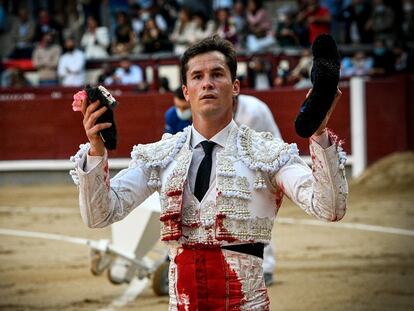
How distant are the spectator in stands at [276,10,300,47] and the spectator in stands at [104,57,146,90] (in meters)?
1.92

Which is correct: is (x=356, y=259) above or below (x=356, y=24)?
below

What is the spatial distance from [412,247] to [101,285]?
288cm

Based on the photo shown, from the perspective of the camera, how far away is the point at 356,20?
1567cm

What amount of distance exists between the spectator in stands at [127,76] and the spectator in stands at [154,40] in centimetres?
64

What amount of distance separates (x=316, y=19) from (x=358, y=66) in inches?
31.7

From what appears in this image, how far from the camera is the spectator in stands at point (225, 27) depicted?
50.1ft

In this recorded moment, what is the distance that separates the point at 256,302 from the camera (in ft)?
11.4

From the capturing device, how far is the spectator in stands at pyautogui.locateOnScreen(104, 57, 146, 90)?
50.7 feet

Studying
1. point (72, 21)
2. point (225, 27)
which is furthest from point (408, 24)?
point (72, 21)

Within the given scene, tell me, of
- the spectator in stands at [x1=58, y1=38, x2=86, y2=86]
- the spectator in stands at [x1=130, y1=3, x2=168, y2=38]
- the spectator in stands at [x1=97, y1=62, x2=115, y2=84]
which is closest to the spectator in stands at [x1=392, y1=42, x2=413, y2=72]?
the spectator in stands at [x1=130, y1=3, x2=168, y2=38]

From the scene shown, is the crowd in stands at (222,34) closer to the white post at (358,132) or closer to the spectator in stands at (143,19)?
the spectator in stands at (143,19)

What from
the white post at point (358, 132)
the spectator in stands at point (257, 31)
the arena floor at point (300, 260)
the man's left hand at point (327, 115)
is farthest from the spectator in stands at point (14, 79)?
the man's left hand at point (327, 115)

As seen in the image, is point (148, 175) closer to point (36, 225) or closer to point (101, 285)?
point (101, 285)

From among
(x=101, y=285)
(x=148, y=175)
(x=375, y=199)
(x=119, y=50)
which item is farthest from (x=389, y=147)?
(x=148, y=175)
